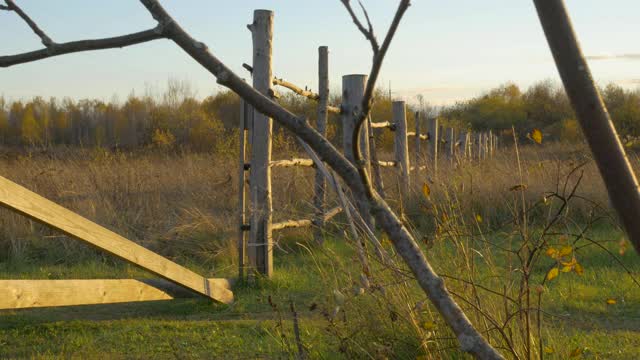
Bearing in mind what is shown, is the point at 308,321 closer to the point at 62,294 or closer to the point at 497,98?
the point at 62,294

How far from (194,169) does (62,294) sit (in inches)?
284

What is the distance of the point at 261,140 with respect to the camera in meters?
5.61

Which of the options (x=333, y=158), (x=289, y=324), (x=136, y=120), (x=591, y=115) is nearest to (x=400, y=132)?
(x=289, y=324)

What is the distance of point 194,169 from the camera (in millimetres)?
11164

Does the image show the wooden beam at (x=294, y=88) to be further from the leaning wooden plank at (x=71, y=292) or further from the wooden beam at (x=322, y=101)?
the leaning wooden plank at (x=71, y=292)

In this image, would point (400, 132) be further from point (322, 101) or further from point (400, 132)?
point (322, 101)

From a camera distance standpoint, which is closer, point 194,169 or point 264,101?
point 264,101

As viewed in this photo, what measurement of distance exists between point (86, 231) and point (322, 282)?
164 centimetres

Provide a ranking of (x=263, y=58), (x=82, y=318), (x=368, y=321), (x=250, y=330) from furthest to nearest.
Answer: (x=263, y=58) → (x=82, y=318) → (x=250, y=330) → (x=368, y=321)

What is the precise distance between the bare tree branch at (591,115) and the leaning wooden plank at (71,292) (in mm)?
3325

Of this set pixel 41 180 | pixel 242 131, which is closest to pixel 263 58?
pixel 242 131

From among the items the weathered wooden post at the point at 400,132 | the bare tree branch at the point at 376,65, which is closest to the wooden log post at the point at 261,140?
the weathered wooden post at the point at 400,132

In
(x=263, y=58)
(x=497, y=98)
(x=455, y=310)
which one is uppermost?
(x=497, y=98)

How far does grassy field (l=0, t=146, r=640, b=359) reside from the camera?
9.17ft
